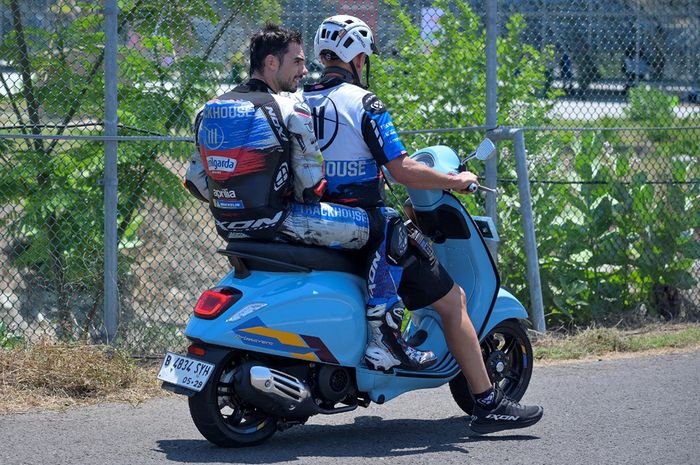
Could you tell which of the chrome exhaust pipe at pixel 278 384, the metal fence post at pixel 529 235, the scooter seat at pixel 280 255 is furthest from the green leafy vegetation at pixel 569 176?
the chrome exhaust pipe at pixel 278 384

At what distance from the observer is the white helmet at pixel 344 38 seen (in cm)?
484

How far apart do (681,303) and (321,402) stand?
4151 mm

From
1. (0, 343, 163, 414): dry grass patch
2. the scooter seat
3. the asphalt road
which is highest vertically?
the scooter seat

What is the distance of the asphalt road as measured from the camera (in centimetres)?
466

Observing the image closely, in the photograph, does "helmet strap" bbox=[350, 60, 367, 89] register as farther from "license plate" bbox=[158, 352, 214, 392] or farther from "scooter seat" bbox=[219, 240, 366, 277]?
"license plate" bbox=[158, 352, 214, 392]

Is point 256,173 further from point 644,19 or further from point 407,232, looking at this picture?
point 644,19

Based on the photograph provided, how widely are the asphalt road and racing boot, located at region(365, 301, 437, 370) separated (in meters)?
0.40

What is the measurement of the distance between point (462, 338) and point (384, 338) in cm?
39

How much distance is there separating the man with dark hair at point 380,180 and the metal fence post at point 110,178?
1.73 meters

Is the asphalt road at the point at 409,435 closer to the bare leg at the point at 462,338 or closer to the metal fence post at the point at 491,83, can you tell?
the bare leg at the point at 462,338

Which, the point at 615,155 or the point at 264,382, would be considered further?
the point at 615,155

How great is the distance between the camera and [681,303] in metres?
8.07

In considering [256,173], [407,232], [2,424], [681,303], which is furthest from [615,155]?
[2,424]

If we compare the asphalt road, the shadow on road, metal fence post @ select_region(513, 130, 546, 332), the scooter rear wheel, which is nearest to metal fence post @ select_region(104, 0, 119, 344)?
the asphalt road
